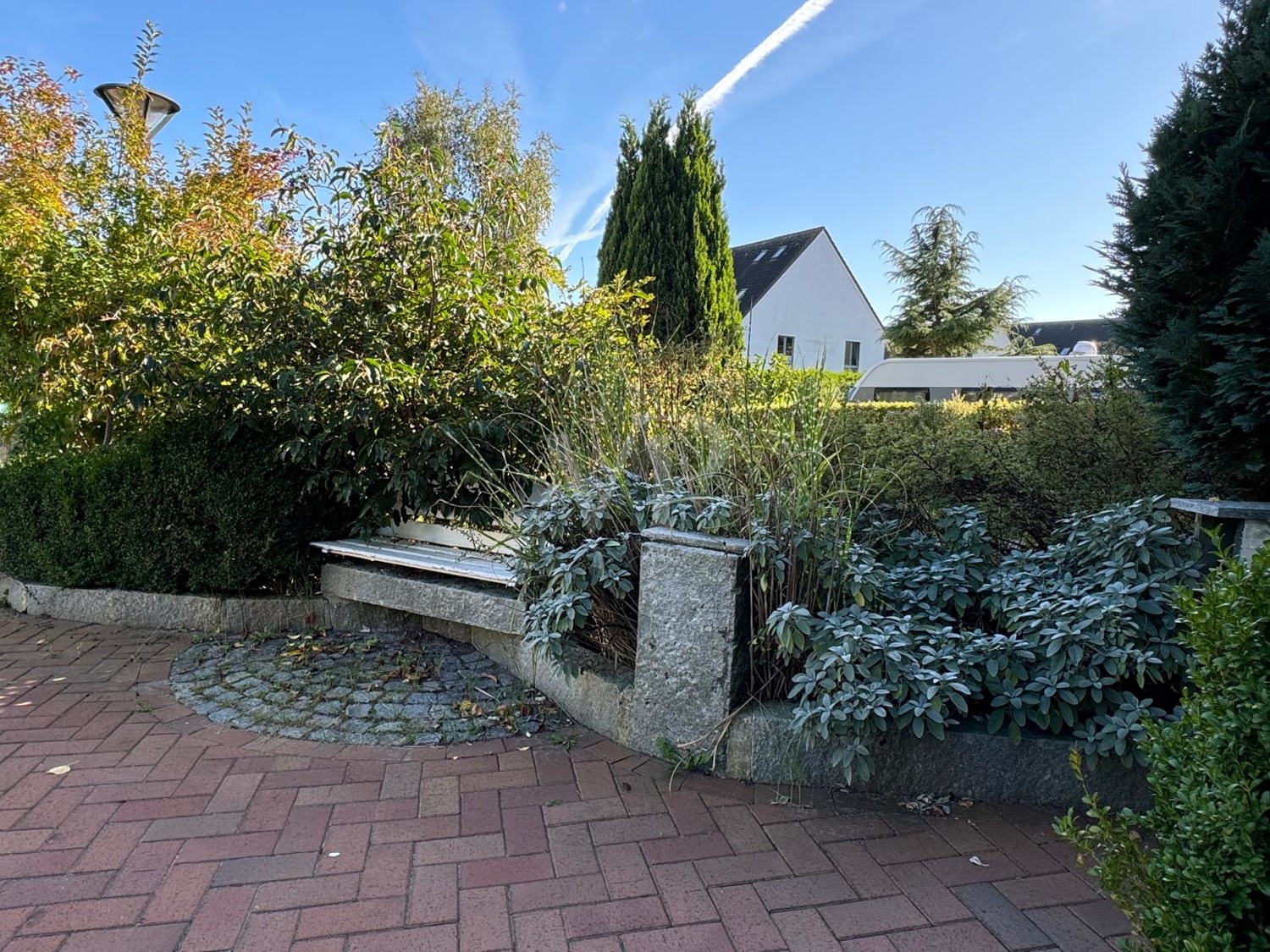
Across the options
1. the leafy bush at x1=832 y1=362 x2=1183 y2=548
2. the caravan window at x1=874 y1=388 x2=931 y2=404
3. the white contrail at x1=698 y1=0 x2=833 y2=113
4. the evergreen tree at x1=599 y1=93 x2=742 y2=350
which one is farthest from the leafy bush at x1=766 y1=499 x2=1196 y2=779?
the caravan window at x1=874 y1=388 x2=931 y2=404

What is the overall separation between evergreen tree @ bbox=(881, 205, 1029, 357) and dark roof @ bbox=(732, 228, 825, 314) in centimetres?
306

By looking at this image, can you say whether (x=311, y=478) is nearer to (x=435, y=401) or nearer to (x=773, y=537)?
(x=435, y=401)

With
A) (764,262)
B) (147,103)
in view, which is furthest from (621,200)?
(764,262)

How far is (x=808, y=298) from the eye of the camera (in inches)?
805

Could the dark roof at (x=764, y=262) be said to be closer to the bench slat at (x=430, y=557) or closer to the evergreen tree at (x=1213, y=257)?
the bench slat at (x=430, y=557)

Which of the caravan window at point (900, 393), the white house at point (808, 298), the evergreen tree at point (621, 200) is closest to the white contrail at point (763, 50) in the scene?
the evergreen tree at point (621, 200)

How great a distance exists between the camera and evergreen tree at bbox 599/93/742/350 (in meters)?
10.7

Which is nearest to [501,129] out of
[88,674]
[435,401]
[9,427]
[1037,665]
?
[9,427]

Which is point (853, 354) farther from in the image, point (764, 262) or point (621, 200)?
point (621, 200)

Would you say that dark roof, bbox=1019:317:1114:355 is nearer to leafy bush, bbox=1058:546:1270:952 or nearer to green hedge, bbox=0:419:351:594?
green hedge, bbox=0:419:351:594

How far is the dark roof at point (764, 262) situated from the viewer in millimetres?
19453

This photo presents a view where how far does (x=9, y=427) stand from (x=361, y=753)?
182 inches

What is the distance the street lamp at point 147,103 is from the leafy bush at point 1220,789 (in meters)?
6.27

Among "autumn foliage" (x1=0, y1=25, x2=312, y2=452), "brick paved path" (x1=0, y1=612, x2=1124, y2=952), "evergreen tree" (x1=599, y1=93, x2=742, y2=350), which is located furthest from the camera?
"evergreen tree" (x1=599, y1=93, x2=742, y2=350)
